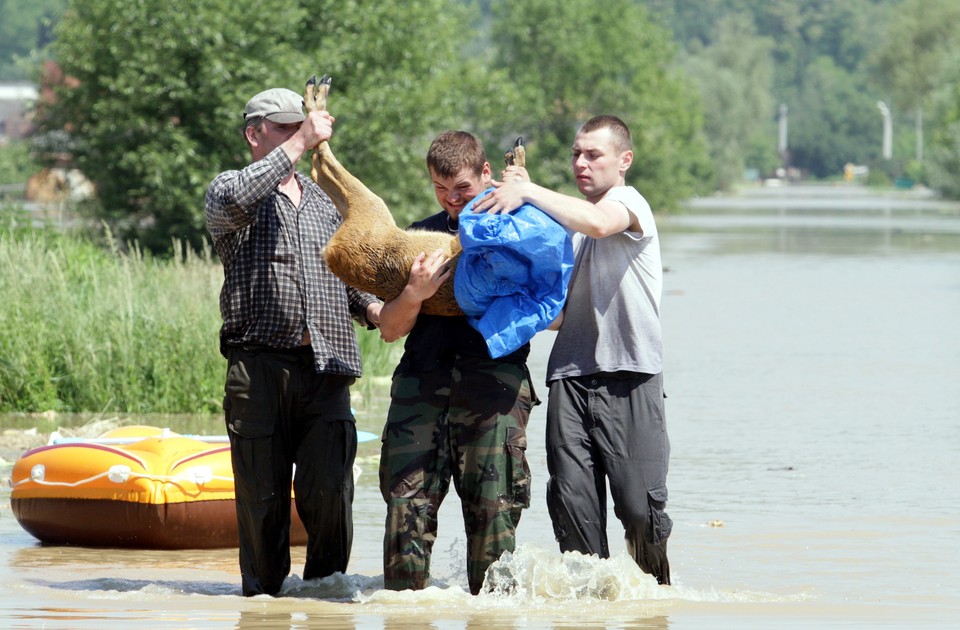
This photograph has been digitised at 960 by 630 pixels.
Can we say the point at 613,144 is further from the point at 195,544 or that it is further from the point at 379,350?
the point at 379,350

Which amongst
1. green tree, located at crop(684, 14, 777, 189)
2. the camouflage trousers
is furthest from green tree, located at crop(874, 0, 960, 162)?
the camouflage trousers

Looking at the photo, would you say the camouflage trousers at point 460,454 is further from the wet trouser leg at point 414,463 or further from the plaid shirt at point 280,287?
the plaid shirt at point 280,287

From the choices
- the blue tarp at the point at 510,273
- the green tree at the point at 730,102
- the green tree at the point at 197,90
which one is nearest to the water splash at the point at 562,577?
the blue tarp at the point at 510,273

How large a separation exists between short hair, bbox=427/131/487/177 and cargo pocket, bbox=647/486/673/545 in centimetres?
135

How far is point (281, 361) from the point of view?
663 centimetres

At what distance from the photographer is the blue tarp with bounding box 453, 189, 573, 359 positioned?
6.07 m

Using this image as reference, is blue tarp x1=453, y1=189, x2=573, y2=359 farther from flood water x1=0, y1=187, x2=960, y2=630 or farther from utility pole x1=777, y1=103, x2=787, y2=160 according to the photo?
utility pole x1=777, y1=103, x2=787, y2=160

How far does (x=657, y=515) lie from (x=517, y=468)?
0.58 metres

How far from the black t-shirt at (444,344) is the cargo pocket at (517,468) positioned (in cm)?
27

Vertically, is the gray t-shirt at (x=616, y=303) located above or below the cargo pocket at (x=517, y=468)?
above

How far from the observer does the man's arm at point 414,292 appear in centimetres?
618

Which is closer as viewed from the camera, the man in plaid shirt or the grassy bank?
the man in plaid shirt

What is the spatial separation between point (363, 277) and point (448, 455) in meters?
0.72

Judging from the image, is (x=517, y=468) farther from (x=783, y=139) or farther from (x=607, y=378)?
(x=783, y=139)
